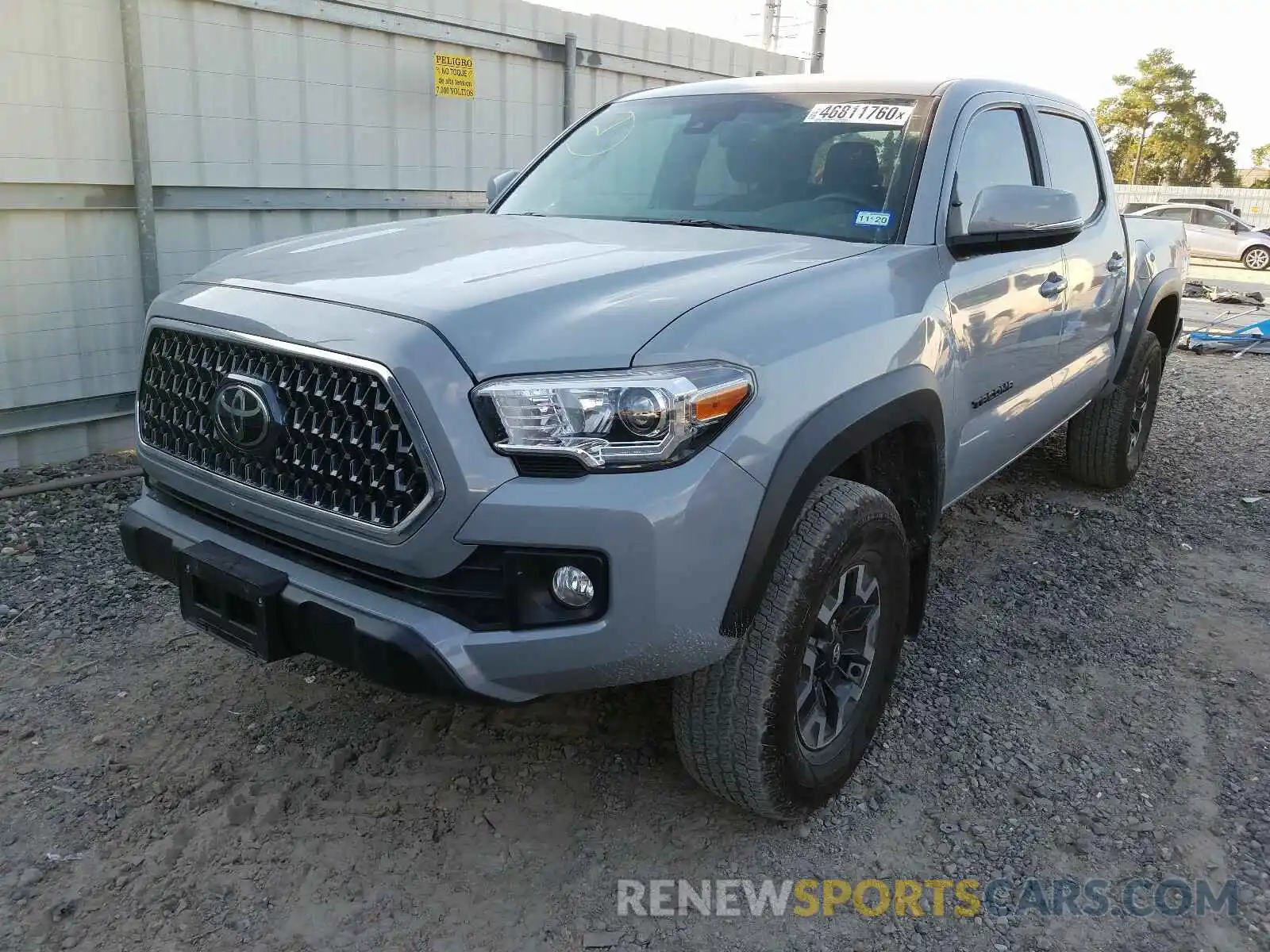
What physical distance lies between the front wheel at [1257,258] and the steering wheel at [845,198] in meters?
23.3

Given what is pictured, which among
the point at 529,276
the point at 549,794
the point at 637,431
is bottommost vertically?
the point at 549,794

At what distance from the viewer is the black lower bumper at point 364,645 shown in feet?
7.02

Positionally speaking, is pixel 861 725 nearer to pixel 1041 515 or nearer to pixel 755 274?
pixel 755 274

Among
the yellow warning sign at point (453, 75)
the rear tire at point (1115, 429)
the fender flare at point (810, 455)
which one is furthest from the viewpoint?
the yellow warning sign at point (453, 75)

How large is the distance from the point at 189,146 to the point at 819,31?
800cm

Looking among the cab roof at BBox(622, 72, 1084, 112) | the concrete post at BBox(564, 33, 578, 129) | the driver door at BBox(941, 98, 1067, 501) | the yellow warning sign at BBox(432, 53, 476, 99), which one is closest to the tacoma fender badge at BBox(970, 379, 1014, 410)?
the driver door at BBox(941, 98, 1067, 501)

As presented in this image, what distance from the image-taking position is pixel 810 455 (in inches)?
92.0

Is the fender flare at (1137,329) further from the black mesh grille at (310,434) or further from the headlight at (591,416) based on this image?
the black mesh grille at (310,434)

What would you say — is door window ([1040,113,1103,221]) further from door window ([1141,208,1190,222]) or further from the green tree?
the green tree

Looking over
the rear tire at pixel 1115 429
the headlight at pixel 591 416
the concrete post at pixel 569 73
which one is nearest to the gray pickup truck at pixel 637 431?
the headlight at pixel 591 416

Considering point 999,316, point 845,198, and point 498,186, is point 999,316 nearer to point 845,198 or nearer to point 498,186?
point 845,198

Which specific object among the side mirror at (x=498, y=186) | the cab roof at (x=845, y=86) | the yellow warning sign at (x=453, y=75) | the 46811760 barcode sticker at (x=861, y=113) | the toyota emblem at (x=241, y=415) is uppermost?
the yellow warning sign at (x=453, y=75)

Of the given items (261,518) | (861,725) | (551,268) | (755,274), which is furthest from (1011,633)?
(261,518)

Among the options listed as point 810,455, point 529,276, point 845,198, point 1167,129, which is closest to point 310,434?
point 529,276
